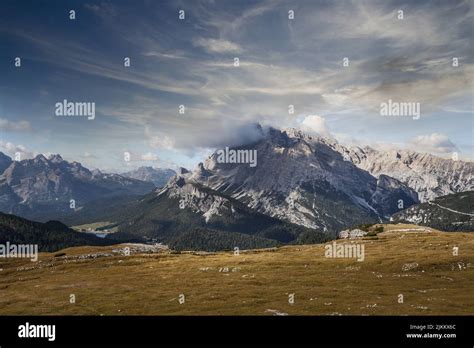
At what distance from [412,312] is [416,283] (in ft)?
72.3

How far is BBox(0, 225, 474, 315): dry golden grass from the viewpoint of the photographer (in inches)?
1890

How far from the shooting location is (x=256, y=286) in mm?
64250

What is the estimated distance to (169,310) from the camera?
4875cm

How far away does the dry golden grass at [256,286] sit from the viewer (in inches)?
1890
